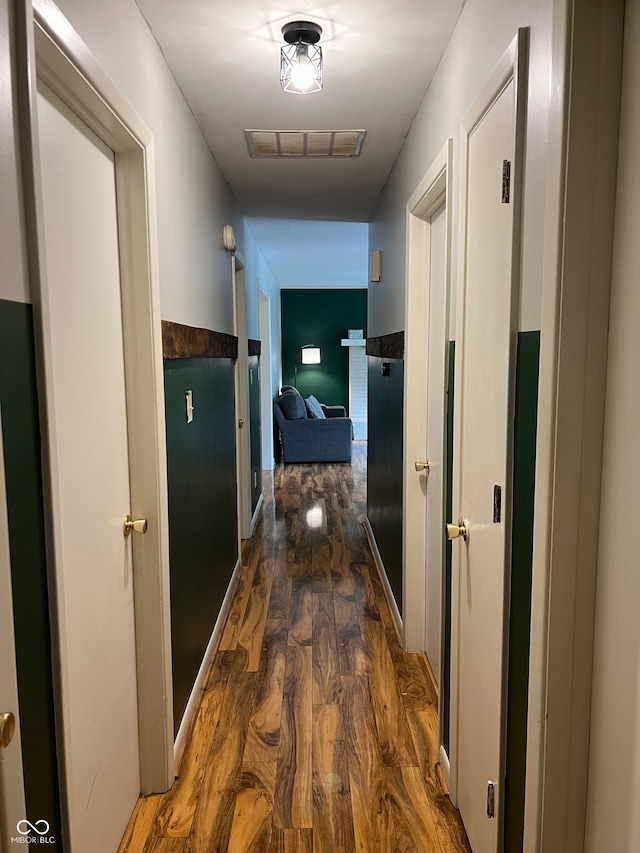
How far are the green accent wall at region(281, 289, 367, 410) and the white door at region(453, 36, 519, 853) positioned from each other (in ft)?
26.7

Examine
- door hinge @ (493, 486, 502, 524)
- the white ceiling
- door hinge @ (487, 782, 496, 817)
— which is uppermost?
the white ceiling

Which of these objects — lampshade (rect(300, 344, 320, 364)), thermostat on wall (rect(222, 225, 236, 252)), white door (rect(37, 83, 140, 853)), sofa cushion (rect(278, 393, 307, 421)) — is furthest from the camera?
lampshade (rect(300, 344, 320, 364))

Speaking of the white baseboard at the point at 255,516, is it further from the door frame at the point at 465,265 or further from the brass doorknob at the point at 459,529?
the brass doorknob at the point at 459,529

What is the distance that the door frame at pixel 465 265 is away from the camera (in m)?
1.25

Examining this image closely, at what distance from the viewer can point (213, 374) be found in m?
2.95

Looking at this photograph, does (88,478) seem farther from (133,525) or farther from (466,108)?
(466,108)

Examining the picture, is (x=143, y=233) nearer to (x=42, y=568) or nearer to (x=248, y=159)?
(x=42, y=568)

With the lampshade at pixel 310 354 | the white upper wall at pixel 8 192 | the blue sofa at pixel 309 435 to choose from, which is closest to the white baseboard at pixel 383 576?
the white upper wall at pixel 8 192

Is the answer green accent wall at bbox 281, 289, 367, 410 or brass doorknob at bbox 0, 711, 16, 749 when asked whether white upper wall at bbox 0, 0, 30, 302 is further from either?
green accent wall at bbox 281, 289, 367, 410

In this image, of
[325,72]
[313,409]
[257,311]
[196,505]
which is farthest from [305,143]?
[313,409]

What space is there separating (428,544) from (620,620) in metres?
1.85

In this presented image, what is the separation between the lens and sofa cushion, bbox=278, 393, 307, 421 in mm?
7547

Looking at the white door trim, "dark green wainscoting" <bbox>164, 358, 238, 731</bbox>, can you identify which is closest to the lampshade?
"dark green wainscoting" <bbox>164, 358, 238, 731</bbox>

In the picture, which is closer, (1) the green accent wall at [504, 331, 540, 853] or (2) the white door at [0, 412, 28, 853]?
(2) the white door at [0, 412, 28, 853]
